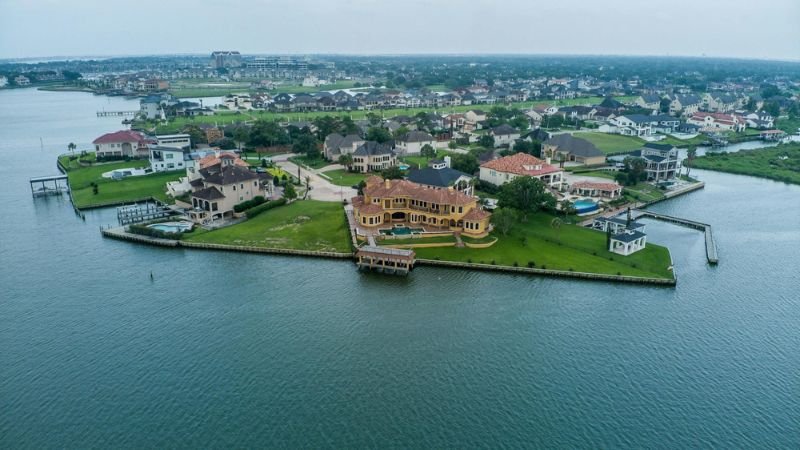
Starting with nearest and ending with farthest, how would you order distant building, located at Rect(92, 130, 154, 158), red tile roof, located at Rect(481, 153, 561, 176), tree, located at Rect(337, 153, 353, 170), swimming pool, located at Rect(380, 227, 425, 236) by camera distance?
swimming pool, located at Rect(380, 227, 425, 236), red tile roof, located at Rect(481, 153, 561, 176), tree, located at Rect(337, 153, 353, 170), distant building, located at Rect(92, 130, 154, 158)

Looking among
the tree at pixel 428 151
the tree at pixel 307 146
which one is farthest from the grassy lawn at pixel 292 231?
the tree at pixel 428 151

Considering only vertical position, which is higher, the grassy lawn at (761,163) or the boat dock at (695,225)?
the grassy lawn at (761,163)

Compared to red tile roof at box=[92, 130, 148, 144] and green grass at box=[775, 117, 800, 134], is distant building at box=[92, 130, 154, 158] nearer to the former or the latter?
red tile roof at box=[92, 130, 148, 144]

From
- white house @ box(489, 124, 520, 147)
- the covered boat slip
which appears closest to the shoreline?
the covered boat slip

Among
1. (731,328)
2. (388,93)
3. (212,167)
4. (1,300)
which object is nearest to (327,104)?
(388,93)

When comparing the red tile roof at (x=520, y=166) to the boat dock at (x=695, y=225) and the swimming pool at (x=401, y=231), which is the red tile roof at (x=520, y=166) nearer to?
the boat dock at (x=695, y=225)

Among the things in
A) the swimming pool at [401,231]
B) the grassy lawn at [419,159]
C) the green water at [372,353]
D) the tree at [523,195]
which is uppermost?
the tree at [523,195]
